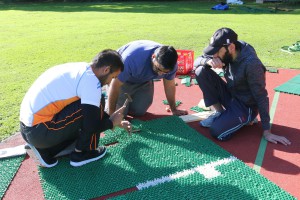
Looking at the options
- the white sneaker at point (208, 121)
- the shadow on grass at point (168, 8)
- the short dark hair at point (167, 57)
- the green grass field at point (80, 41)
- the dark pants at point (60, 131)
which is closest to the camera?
the dark pants at point (60, 131)

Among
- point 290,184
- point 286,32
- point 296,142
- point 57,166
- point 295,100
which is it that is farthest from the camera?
point 286,32

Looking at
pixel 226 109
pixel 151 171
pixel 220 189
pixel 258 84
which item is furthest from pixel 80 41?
pixel 220 189

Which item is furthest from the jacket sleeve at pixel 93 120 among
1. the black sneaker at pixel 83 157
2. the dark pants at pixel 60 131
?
the black sneaker at pixel 83 157

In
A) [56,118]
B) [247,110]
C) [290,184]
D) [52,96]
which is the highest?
[52,96]

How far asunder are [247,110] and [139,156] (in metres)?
1.47

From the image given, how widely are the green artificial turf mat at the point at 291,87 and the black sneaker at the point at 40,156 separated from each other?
12.5 ft

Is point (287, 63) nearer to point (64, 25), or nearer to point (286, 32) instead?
point (286, 32)

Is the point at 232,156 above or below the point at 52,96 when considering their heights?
below

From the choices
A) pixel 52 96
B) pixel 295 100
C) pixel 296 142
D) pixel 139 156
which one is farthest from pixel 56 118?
pixel 295 100

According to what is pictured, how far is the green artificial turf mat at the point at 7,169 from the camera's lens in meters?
→ 3.12

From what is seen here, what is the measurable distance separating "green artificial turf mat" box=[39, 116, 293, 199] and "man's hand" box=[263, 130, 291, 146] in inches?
24.2

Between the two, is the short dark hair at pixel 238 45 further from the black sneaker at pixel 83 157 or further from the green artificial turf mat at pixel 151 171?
the black sneaker at pixel 83 157

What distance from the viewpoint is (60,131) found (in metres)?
3.17

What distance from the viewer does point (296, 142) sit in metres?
3.75
